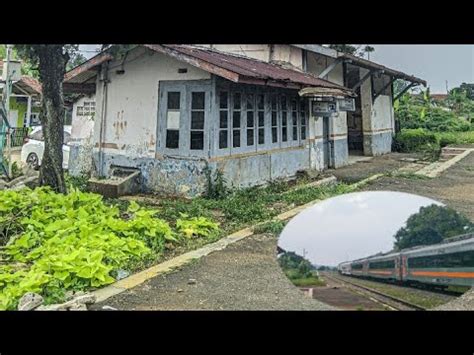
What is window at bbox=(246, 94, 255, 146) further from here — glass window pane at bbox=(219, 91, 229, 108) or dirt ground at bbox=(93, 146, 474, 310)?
dirt ground at bbox=(93, 146, 474, 310)

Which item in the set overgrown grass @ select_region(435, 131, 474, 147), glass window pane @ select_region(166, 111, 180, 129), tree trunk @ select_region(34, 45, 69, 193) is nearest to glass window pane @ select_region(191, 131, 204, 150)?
glass window pane @ select_region(166, 111, 180, 129)

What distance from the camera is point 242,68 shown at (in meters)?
2.85

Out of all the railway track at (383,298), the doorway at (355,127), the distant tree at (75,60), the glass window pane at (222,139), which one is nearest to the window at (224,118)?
the glass window pane at (222,139)

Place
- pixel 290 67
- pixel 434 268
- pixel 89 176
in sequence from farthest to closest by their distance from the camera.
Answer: pixel 290 67 → pixel 89 176 → pixel 434 268

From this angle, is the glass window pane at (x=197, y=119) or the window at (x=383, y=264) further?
the glass window pane at (x=197, y=119)

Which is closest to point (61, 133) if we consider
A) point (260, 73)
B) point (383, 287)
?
point (260, 73)

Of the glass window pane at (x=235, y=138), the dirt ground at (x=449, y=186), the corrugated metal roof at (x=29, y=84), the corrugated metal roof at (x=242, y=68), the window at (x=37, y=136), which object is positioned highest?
the corrugated metal roof at (x=242, y=68)

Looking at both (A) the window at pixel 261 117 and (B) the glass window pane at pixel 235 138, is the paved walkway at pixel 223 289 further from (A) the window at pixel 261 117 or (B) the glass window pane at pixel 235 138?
(A) the window at pixel 261 117

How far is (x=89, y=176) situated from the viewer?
2.46 meters

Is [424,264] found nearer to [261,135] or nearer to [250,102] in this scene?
[261,135]

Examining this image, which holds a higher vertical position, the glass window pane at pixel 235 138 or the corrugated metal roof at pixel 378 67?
the corrugated metal roof at pixel 378 67

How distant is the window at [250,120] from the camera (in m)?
2.80
